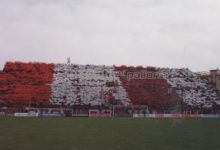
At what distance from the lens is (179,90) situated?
115 meters

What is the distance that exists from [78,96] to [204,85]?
33659 mm

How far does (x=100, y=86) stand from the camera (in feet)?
363

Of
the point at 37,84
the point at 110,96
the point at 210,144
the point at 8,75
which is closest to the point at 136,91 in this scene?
the point at 110,96

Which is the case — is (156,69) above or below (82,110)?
above

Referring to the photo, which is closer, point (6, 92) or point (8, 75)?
point (6, 92)

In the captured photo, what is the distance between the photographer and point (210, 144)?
1016 inches

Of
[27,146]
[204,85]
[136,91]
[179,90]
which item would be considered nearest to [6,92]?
[136,91]

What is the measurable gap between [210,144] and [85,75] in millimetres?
90838

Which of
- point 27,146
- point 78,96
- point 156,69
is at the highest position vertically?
point 156,69

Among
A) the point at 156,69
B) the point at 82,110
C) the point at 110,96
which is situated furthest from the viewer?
the point at 156,69

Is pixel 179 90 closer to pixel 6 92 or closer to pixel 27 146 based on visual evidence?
pixel 6 92

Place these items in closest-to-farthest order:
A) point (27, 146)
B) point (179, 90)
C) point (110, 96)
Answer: point (27, 146) < point (110, 96) < point (179, 90)

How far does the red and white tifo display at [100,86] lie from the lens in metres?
102

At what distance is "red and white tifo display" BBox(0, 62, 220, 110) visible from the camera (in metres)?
102
